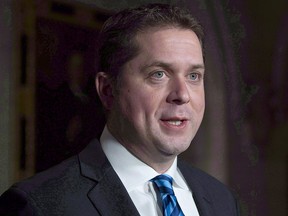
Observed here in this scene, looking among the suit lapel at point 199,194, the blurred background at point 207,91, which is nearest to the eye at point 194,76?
the suit lapel at point 199,194

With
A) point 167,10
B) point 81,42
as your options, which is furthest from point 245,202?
point 167,10

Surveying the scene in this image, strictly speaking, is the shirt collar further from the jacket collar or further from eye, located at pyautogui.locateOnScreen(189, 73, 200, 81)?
eye, located at pyautogui.locateOnScreen(189, 73, 200, 81)

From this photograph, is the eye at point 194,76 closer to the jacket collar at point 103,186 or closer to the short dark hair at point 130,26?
the short dark hair at point 130,26

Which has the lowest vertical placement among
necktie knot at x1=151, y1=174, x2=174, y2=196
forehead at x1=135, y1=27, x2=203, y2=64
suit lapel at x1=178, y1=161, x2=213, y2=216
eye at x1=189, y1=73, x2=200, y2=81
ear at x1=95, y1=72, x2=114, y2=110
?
suit lapel at x1=178, y1=161, x2=213, y2=216

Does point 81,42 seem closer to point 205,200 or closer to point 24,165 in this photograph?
point 24,165

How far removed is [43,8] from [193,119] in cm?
76

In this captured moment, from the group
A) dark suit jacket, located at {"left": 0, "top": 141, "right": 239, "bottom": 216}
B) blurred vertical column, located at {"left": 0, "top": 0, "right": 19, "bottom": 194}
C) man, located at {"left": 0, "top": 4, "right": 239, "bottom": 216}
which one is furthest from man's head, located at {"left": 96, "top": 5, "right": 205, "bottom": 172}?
blurred vertical column, located at {"left": 0, "top": 0, "right": 19, "bottom": 194}

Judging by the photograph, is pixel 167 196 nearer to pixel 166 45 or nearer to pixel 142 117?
pixel 142 117

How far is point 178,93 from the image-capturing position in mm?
1602

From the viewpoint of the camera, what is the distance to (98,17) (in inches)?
89.4

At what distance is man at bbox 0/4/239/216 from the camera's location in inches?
62.7

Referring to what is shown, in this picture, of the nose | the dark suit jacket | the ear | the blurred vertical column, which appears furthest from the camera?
the blurred vertical column

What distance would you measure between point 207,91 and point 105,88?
99cm

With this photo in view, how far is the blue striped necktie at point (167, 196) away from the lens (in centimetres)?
164
